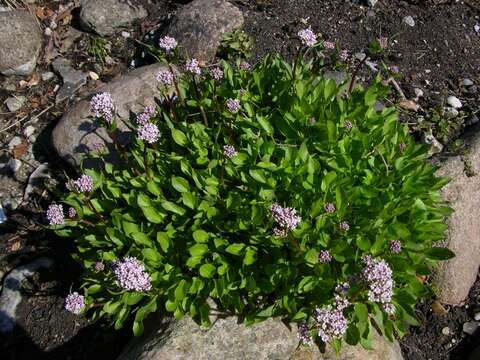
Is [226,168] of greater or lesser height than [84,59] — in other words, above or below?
above

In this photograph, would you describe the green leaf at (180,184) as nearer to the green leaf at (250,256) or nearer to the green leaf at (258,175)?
the green leaf at (258,175)

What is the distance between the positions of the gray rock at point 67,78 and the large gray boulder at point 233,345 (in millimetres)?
3049

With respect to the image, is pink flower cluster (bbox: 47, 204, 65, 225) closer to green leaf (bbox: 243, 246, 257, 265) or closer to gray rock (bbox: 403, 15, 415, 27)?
green leaf (bbox: 243, 246, 257, 265)

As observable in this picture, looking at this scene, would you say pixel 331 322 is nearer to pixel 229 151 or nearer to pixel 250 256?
pixel 250 256

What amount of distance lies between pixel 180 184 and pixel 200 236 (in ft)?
1.27

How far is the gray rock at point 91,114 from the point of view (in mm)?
4570

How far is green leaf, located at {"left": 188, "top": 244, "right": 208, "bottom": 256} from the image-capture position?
3.31 meters

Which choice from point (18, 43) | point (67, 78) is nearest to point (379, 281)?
point (67, 78)

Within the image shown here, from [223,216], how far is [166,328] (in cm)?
80

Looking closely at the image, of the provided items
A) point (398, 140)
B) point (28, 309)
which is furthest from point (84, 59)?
point (398, 140)

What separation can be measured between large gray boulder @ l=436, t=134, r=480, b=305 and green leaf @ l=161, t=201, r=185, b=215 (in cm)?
207

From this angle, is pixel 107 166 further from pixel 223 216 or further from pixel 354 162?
pixel 354 162

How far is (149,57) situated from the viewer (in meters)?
5.60

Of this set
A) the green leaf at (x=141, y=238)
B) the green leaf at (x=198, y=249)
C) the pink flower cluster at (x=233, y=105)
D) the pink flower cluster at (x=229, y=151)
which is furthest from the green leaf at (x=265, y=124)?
the green leaf at (x=141, y=238)
